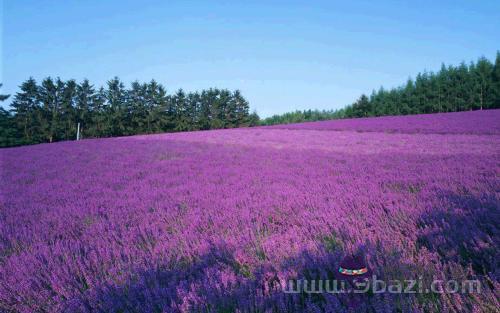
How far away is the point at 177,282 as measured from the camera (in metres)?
2.02

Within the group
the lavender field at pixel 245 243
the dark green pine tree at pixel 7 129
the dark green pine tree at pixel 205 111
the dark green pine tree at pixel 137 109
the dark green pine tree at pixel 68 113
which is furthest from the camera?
the dark green pine tree at pixel 205 111

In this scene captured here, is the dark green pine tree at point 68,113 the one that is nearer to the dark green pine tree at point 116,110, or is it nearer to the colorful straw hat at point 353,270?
the dark green pine tree at point 116,110

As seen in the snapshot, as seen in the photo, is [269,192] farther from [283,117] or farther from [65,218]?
[283,117]

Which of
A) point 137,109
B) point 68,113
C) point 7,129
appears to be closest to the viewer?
point 7,129

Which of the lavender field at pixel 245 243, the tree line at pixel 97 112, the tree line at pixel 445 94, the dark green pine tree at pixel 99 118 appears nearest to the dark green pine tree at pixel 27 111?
the tree line at pixel 97 112

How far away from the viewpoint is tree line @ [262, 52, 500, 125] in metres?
51.0

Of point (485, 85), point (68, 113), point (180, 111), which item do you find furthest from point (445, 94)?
point (68, 113)

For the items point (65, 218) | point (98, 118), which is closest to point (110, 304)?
point (65, 218)

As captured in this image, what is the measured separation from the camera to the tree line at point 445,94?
51.0m

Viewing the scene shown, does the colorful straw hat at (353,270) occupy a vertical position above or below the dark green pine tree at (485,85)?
below

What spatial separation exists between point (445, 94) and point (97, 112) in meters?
68.9

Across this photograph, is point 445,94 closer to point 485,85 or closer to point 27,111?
point 485,85

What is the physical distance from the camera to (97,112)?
1999 inches

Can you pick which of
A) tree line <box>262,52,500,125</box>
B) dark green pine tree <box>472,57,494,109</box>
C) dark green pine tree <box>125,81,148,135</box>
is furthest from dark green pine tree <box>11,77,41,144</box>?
dark green pine tree <box>472,57,494,109</box>
